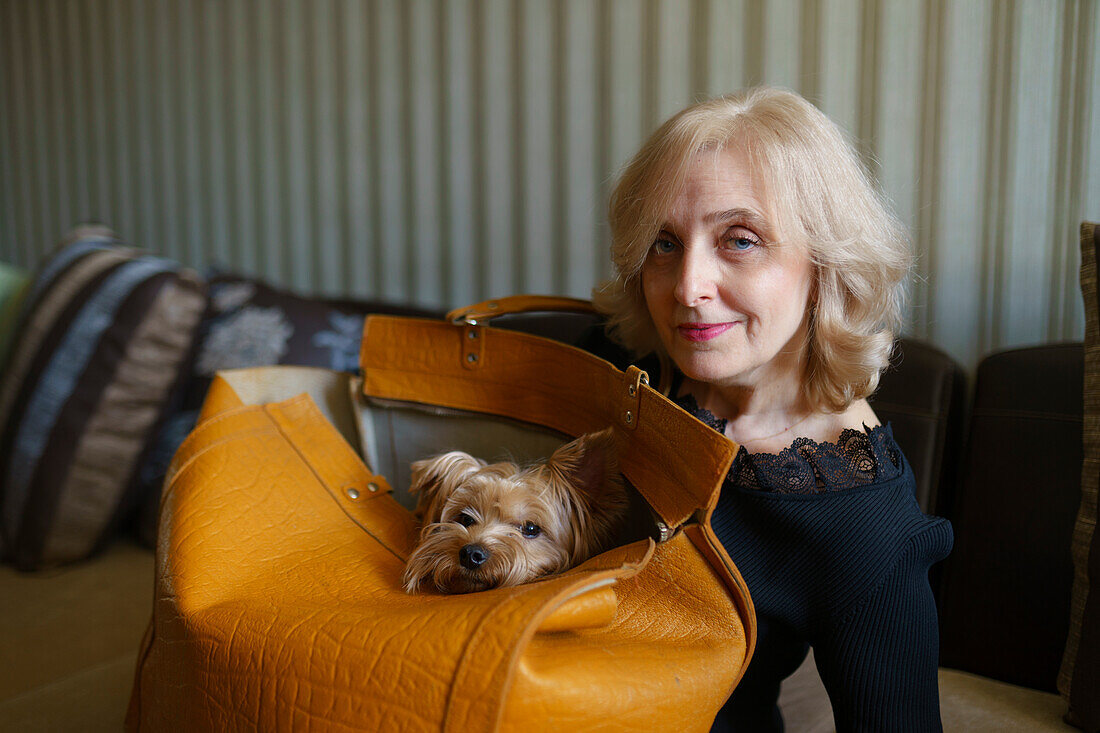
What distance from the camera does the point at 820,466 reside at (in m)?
0.89

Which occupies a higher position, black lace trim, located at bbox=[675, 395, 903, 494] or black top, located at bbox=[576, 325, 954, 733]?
black lace trim, located at bbox=[675, 395, 903, 494]

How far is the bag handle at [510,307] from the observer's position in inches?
46.4

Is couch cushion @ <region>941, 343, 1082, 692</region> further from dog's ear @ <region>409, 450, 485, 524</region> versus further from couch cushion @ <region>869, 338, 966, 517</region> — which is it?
dog's ear @ <region>409, 450, 485, 524</region>

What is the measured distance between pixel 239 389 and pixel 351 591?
529 mm

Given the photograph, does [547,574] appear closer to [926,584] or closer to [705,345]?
[705,345]

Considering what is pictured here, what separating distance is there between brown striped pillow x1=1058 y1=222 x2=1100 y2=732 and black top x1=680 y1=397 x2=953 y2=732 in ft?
0.98

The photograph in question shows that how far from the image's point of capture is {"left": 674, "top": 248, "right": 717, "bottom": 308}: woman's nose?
0.87 metres

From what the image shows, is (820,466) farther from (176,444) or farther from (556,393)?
(176,444)

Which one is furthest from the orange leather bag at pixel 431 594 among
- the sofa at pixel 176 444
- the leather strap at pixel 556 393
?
the sofa at pixel 176 444

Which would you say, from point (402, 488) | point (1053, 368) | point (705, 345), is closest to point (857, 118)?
point (1053, 368)

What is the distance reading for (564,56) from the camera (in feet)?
6.45

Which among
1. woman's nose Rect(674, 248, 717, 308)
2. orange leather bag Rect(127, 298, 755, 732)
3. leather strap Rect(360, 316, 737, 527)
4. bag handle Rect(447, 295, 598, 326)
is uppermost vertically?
woman's nose Rect(674, 248, 717, 308)

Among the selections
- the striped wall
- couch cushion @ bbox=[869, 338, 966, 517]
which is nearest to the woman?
couch cushion @ bbox=[869, 338, 966, 517]

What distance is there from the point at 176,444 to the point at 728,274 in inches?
56.2
